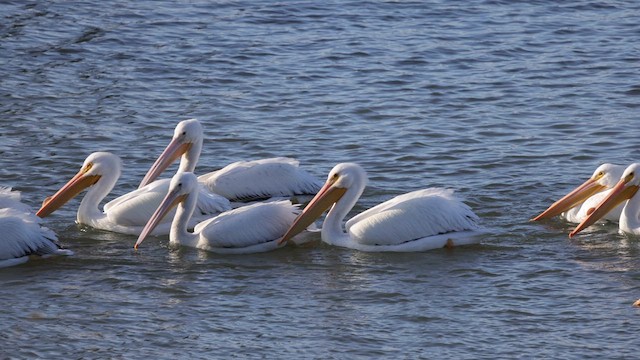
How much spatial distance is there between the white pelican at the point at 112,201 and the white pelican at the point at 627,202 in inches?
91.8

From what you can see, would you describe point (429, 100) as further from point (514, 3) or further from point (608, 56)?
point (514, 3)

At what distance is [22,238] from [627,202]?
146 inches

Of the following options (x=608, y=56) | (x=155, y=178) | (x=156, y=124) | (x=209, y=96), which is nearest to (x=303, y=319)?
(x=155, y=178)

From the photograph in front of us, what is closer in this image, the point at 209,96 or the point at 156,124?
the point at 156,124

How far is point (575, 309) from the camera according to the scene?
7.02 metres

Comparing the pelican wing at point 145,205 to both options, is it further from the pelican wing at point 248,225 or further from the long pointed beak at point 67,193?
the pelican wing at point 248,225

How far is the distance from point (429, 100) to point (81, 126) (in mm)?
2956

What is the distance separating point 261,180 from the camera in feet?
29.1

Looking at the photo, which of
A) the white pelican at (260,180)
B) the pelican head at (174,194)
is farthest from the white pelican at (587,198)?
the pelican head at (174,194)

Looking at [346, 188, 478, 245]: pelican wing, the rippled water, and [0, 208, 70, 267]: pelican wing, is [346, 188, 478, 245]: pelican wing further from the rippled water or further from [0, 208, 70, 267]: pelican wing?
[0, 208, 70, 267]: pelican wing

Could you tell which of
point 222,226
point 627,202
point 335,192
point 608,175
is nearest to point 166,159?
point 222,226

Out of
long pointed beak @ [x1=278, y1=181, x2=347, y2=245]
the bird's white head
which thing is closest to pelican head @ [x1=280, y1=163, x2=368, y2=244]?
long pointed beak @ [x1=278, y1=181, x2=347, y2=245]

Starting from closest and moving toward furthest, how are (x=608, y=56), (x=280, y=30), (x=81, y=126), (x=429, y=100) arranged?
1. (x=81, y=126)
2. (x=429, y=100)
3. (x=608, y=56)
4. (x=280, y=30)

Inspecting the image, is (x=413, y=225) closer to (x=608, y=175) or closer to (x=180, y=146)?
(x=608, y=175)
